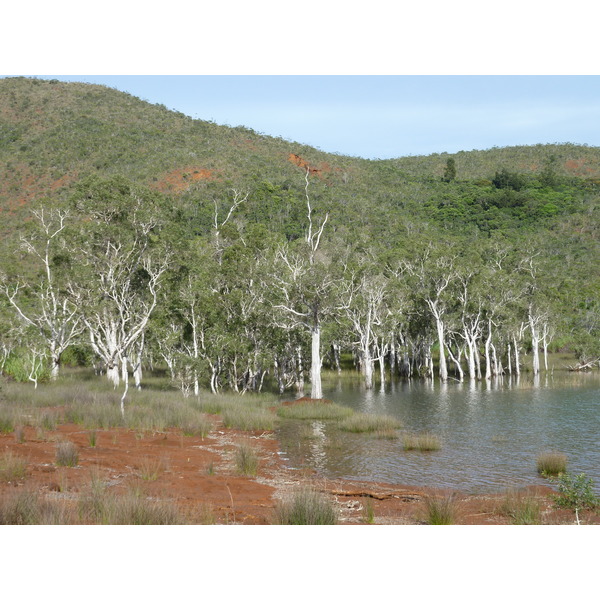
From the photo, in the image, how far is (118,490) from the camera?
13.2m

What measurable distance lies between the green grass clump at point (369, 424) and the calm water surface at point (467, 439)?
0.65 m

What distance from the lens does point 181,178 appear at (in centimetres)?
9800

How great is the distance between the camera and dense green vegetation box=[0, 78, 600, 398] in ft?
120

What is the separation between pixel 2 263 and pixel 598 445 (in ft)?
126

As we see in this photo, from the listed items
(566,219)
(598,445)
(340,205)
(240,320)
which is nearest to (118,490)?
(598,445)

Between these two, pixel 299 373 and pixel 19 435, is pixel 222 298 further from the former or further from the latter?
pixel 19 435

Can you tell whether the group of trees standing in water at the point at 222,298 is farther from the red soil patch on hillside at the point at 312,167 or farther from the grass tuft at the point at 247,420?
the red soil patch on hillside at the point at 312,167

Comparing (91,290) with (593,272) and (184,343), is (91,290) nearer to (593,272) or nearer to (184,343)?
(184,343)

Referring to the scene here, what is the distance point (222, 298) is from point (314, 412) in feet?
43.3

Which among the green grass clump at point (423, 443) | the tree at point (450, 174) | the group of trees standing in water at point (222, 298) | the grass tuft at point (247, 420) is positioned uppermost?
the tree at point (450, 174)

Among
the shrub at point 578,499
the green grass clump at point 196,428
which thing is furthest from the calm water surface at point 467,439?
the green grass clump at point 196,428

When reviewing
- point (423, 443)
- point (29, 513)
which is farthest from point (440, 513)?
point (423, 443)

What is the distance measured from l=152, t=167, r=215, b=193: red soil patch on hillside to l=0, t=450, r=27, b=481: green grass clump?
80928 millimetres

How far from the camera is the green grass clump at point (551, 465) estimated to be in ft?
60.2
